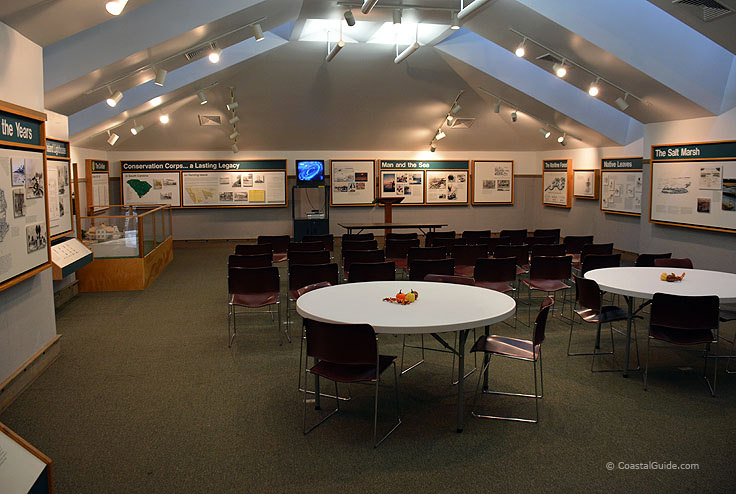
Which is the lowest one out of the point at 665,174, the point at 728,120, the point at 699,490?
the point at 699,490

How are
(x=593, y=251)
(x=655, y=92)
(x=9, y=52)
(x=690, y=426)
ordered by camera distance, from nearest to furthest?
(x=690, y=426)
(x=9, y=52)
(x=593, y=251)
(x=655, y=92)

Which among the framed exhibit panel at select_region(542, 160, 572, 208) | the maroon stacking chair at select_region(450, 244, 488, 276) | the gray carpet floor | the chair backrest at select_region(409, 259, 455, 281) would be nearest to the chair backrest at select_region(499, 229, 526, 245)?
the maroon stacking chair at select_region(450, 244, 488, 276)

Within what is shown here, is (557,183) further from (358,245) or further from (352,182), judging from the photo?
(358,245)

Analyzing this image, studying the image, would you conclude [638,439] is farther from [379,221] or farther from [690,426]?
[379,221]

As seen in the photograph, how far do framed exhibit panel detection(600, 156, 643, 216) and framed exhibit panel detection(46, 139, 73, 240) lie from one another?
31.3ft

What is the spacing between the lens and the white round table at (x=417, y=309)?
363 cm

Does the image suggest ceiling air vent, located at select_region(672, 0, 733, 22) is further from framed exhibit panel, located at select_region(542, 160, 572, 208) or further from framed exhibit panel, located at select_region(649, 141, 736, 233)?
framed exhibit panel, located at select_region(542, 160, 572, 208)

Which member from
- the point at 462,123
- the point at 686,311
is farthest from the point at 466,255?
the point at 462,123

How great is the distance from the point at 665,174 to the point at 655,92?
1.57 meters

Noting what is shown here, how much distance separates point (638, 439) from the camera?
378 centimetres

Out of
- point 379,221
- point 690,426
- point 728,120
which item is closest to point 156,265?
point 379,221

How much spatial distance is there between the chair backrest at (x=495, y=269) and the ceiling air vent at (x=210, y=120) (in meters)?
7.47

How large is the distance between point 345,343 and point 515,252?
4.63 metres

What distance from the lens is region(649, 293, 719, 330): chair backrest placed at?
439cm
